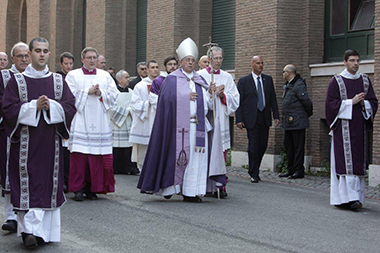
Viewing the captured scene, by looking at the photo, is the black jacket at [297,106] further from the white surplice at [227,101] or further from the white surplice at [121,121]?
the white surplice at [121,121]

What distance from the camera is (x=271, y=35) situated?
597 inches

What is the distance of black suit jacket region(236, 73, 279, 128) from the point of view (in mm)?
13094

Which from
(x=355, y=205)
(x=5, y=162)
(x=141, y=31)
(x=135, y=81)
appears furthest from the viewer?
(x=141, y=31)

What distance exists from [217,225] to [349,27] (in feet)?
25.5

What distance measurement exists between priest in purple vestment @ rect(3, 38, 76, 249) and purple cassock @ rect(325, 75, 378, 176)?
4.39 m

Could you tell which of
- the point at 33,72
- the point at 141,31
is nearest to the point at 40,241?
the point at 33,72

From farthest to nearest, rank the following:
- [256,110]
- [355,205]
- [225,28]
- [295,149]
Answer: [225,28] → [295,149] → [256,110] → [355,205]

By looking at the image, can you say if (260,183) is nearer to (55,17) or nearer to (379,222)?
(379,222)

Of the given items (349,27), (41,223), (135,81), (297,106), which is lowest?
(41,223)

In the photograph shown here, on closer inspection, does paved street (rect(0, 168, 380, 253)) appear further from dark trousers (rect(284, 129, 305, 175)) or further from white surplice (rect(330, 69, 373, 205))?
dark trousers (rect(284, 129, 305, 175))

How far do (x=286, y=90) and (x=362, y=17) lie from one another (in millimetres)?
2326

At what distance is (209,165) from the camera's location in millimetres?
10188

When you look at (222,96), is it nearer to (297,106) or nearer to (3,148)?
(297,106)

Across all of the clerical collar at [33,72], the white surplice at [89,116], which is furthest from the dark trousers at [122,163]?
the clerical collar at [33,72]
